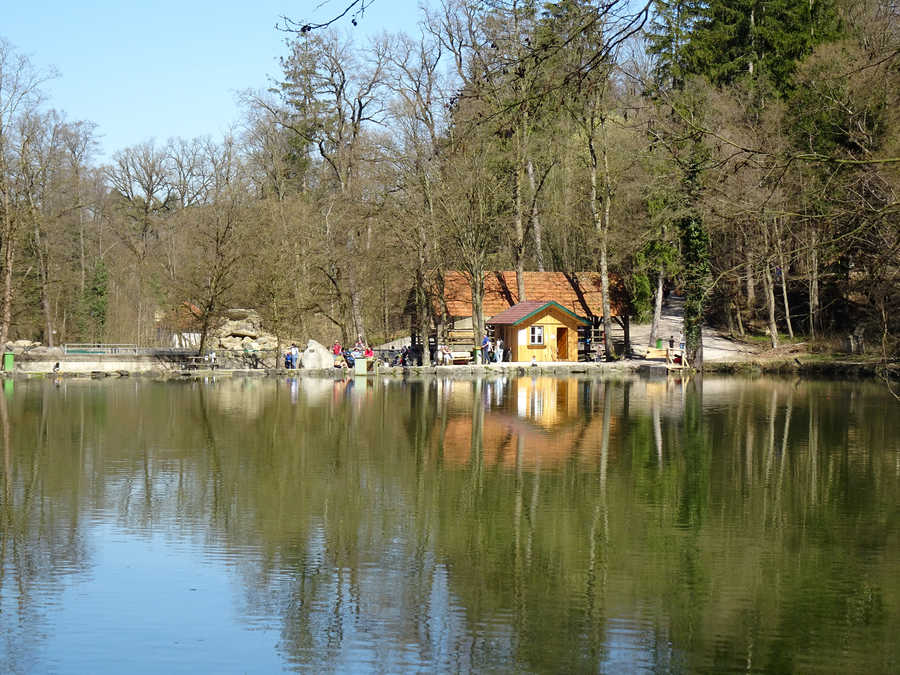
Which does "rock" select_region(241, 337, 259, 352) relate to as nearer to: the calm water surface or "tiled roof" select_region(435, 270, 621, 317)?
"tiled roof" select_region(435, 270, 621, 317)

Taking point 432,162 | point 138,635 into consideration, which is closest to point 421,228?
point 432,162

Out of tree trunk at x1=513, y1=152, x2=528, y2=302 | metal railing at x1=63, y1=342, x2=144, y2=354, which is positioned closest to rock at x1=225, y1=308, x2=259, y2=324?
metal railing at x1=63, y1=342, x2=144, y2=354

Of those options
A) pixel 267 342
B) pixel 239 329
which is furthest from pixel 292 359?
pixel 239 329

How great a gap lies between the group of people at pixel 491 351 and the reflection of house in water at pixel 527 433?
12884mm

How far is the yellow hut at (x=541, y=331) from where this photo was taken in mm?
44938

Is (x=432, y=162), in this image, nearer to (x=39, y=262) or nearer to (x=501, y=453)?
(x=39, y=262)

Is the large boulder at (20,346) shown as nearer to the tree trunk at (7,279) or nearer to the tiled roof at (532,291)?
the tree trunk at (7,279)

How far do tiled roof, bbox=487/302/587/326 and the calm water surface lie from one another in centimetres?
2354

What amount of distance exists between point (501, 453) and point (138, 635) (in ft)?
32.8

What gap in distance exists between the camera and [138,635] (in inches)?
313

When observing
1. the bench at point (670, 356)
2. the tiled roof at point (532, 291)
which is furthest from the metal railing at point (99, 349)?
the bench at point (670, 356)

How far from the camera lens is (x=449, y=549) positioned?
1049 cm

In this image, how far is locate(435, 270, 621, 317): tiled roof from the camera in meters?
48.6

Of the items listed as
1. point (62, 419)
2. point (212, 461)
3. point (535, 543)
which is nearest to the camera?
point (535, 543)
